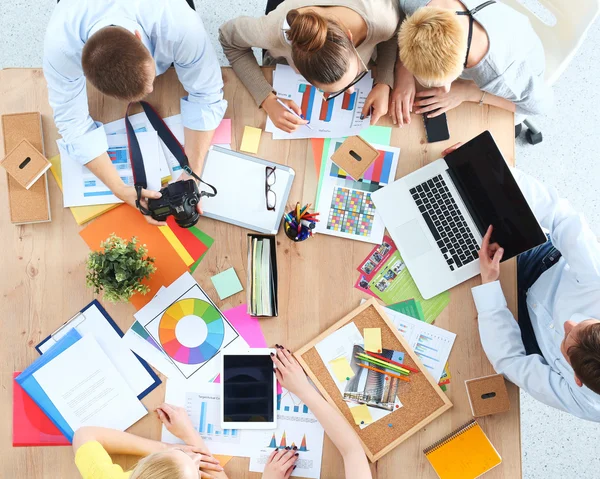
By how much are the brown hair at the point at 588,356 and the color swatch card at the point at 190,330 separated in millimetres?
862

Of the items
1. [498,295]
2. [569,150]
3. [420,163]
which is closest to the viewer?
[498,295]

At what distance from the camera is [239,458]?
1.55 metres

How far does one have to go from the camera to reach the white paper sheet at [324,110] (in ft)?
5.29

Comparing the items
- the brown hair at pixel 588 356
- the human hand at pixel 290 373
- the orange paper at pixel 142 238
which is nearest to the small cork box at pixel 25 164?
the orange paper at pixel 142 238

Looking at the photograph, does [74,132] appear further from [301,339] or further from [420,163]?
[420,163]

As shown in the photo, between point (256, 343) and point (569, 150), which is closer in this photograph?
point (256, 343)

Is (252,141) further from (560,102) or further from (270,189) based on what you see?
(560,102)

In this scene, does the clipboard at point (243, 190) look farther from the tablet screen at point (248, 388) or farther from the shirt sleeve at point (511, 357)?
the shirt sleeve at point (511, 357)

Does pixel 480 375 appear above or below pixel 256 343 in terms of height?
below

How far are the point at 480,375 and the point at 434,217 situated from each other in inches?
18.4

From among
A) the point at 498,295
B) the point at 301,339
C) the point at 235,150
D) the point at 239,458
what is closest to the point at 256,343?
the point at 301,339

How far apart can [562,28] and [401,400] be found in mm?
1270

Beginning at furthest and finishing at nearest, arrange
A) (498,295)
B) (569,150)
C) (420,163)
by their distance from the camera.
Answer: (569,150) → (420,163) → (498,295)

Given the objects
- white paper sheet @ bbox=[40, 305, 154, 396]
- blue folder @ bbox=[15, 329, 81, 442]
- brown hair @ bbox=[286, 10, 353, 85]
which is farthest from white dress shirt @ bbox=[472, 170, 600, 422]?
blue folder @ bbox=[15, 329, 81, 442]
